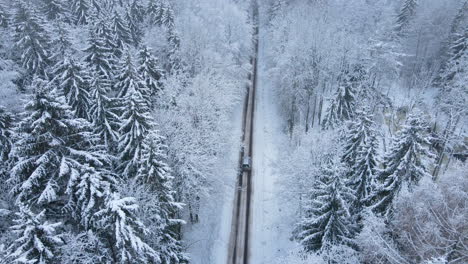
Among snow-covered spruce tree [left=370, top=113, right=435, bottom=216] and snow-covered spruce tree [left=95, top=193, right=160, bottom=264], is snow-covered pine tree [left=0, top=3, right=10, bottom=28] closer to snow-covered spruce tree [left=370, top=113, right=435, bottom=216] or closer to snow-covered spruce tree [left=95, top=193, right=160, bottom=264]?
snow-covered spruce tree [left=95, top=193, right=160, bottom=264]

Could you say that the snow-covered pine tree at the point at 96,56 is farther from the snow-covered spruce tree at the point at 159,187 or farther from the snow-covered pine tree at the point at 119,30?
the snow-covered spruce tree at the point at 159,187

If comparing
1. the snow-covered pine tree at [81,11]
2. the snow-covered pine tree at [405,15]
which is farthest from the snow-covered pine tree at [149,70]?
the snow-covered pine tree at [405,15]

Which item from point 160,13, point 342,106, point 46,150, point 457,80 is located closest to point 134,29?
point 160,13

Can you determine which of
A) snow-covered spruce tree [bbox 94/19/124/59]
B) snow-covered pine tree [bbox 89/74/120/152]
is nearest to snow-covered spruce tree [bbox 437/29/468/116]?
snow-covered pine tree [bbox 89/74/120/152]

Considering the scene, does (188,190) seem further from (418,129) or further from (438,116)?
(438,116)

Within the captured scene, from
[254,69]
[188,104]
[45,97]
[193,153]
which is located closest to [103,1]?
[254,69]

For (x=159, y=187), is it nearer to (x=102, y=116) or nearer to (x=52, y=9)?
(x=102, y=116)
